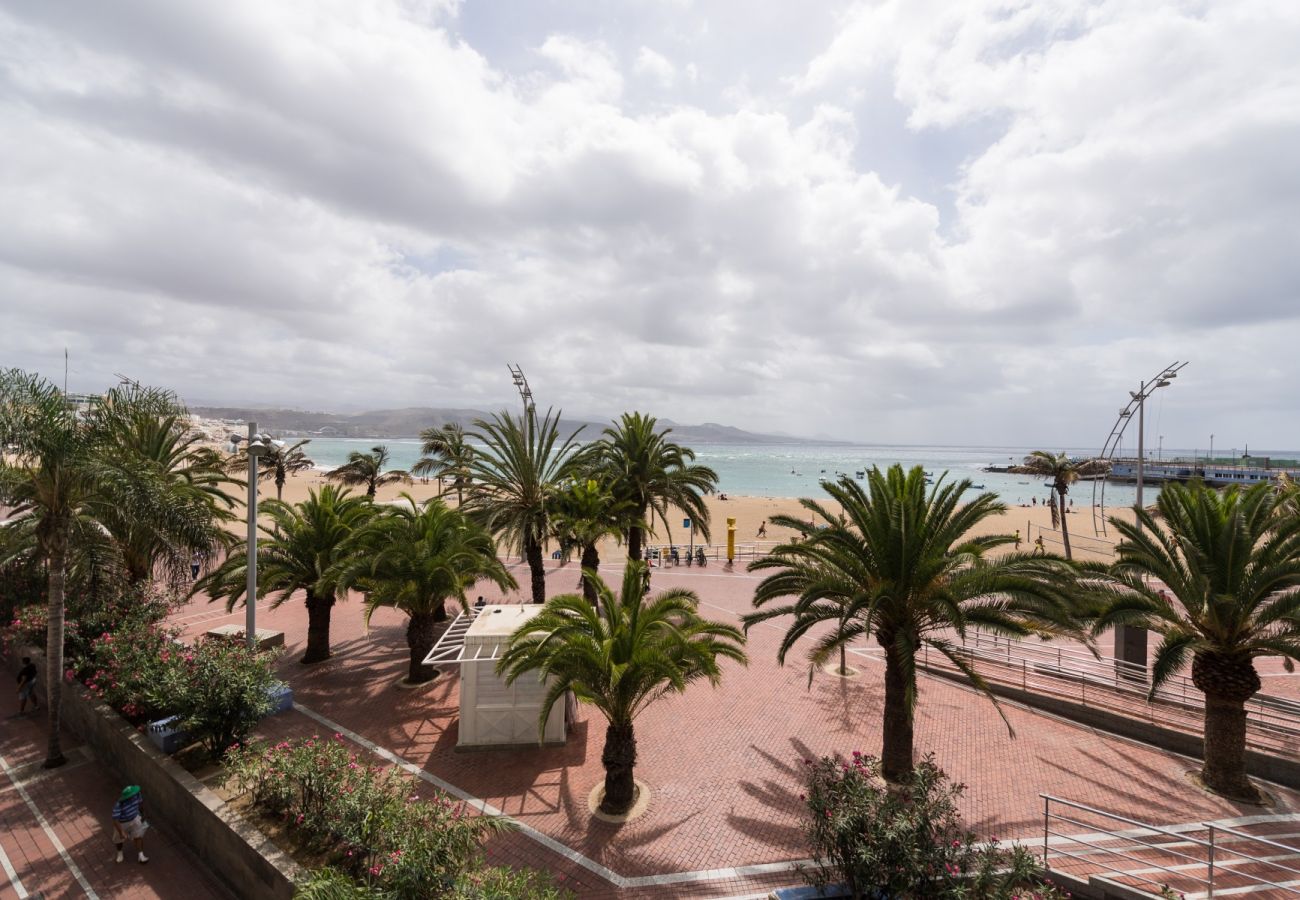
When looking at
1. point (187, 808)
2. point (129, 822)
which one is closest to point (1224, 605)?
point (187, 808)

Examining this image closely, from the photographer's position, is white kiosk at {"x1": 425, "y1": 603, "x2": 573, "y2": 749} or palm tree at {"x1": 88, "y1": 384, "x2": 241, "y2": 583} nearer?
palm tree at {"x1": 88, "y1": 384, "x2": 241, "y2": 583}

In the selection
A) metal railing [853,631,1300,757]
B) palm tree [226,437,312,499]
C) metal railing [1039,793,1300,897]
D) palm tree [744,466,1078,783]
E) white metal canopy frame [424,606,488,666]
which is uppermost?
palm tree [226,437,312,499]

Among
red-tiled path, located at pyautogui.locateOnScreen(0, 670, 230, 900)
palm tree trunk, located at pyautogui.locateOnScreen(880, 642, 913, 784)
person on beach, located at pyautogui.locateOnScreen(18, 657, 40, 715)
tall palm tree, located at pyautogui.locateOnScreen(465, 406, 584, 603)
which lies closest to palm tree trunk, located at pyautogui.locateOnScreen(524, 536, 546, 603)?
tall palm tree, located at pyautogui.locateOnScreen(465, 406, 584, 603)

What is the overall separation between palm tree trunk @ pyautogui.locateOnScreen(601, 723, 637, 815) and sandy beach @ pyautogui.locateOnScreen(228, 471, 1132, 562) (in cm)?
1646

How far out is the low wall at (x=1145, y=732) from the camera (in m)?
10.9

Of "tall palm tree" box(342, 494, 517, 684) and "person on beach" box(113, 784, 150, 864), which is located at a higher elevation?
"tall palm tree" box(342, 494, 517, 684)

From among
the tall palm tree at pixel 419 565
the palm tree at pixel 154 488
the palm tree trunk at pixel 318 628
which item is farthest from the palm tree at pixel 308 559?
the palm tree at pixel 154 488

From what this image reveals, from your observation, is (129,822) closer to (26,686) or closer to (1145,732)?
(26,686)

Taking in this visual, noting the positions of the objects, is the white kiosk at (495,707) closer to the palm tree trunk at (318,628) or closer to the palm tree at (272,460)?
the palm tree at (272,460)

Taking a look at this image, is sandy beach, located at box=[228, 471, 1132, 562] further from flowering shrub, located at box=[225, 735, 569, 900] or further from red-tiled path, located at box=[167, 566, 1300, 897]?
flowering shrub, located at box=[225, 735, 569, 900]

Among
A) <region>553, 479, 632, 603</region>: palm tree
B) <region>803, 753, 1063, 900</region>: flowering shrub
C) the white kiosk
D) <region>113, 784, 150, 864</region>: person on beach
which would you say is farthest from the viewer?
<region>553, 479, 632, 603</region>: palm tree

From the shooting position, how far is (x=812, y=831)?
791 cm

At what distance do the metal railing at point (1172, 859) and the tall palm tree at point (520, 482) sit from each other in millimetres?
13759

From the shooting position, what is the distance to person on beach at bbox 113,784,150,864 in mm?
8969
